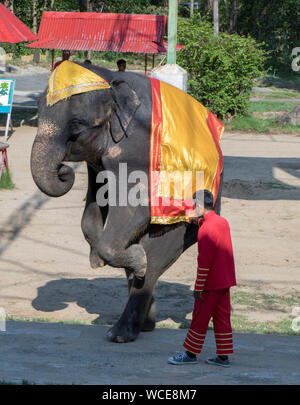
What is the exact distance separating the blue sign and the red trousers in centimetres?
1183

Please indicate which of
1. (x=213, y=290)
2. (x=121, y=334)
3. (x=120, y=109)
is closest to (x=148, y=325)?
(x=121, y=334)

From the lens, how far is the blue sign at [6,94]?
1573 centimetres

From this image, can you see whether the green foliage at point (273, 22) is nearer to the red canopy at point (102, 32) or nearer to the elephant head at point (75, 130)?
the red canopy at point (102, 32)

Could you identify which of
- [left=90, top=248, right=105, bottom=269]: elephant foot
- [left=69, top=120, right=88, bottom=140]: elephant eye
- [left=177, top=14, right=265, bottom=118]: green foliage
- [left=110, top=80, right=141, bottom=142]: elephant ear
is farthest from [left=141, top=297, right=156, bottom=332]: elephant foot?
[left=177, top=14, right=265, bottom=118]: green foliage

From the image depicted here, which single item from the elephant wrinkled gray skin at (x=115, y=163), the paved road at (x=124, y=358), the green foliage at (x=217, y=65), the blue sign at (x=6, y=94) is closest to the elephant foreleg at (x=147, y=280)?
the elephant wrinkled gray skin at (x=115, y=163)

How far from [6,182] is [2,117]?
10176mm

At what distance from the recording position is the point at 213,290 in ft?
15.8

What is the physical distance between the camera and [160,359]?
489cm

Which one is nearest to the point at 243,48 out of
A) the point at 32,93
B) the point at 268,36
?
the point at 32,93

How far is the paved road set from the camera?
4254mm

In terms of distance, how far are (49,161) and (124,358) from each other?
58.2 inches

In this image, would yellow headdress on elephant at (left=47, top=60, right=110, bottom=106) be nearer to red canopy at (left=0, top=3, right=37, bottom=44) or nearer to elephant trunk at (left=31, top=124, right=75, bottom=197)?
elephant trunk at (left=31, top=124, right=75, bottom=197)

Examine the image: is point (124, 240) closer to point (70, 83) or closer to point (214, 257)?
point (214, 257)

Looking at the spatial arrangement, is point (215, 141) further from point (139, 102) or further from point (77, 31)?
point (77, 31)
